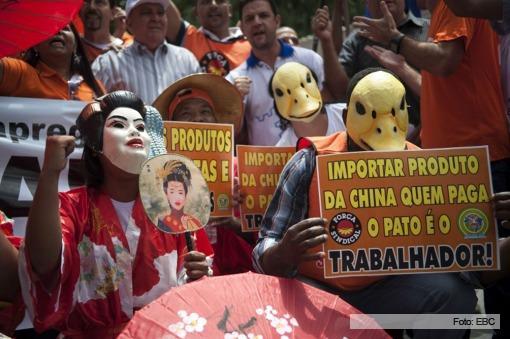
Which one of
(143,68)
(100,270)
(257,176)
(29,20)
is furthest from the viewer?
(143,68)

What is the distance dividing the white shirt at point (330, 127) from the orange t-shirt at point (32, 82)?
126 centimetres

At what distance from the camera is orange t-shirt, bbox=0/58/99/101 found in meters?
5.16

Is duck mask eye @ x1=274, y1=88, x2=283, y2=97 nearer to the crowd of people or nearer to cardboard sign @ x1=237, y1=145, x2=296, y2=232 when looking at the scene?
the crowd of people

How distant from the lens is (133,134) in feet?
11.9

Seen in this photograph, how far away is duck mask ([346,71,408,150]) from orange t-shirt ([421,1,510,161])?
24.9 inches

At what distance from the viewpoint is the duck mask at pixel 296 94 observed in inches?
187

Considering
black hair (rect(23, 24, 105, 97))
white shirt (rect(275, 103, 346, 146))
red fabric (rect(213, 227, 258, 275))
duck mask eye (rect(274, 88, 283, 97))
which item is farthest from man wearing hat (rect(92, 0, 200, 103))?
red fabric (rect(213, 227, 258, 275))

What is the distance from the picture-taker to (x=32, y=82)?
5.27 metres

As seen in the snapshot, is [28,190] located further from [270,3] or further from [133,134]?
[270,3]

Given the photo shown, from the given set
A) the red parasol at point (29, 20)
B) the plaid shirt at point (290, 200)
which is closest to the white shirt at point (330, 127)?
the plaid shirt at point (290, 200)

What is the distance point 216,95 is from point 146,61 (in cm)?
102

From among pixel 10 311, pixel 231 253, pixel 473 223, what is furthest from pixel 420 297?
pixel 10 311

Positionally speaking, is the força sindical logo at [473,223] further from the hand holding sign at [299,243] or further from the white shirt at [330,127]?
the white shirt at [330,127]

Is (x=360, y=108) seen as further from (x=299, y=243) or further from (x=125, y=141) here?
(x=125, y=141)
